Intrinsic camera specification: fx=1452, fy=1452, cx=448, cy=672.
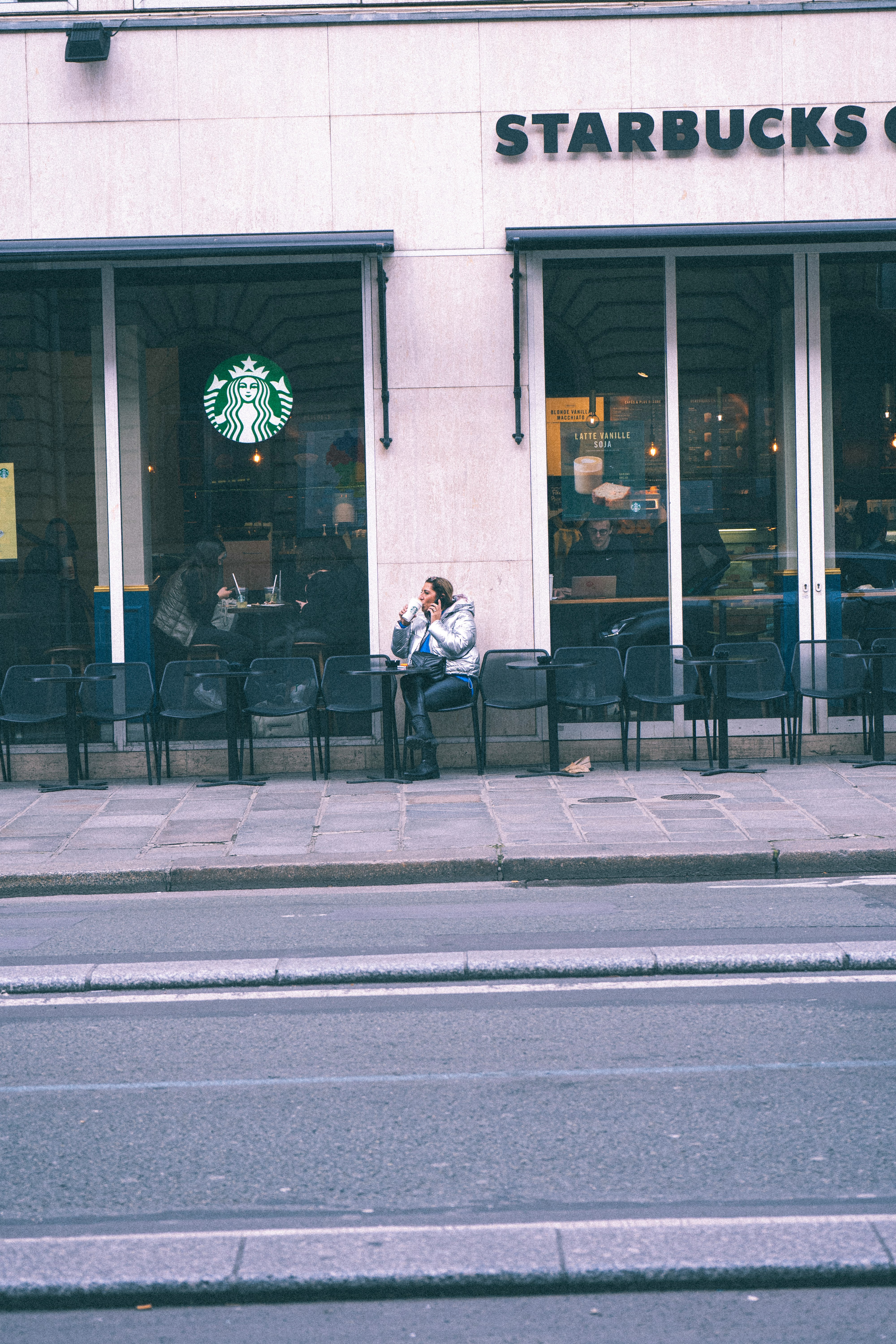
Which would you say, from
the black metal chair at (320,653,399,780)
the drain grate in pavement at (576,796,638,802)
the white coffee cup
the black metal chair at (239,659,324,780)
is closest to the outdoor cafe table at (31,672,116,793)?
the black metal chair at (239,659,324,780)

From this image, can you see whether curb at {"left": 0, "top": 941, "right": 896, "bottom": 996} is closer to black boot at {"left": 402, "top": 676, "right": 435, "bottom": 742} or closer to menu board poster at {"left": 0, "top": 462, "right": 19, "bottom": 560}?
black boot at {"left": 402, "top": 676, "right": 435, "bottom": 742}

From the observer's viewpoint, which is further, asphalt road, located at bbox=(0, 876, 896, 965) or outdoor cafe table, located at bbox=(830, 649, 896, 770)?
outdoor cafe table, located at bbox=(830, 649, 896, 770)

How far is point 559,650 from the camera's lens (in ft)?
37.7

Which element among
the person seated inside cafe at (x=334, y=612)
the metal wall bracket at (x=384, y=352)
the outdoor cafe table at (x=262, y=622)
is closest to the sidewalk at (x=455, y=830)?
the person seated inside cafe at (x=334, y=612)

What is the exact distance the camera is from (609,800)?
33.0 feet

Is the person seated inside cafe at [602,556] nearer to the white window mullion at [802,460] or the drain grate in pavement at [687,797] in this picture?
the white window mullion at [802,460]

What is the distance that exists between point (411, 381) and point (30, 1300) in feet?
30.2

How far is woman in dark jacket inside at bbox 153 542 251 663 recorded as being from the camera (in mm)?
11844

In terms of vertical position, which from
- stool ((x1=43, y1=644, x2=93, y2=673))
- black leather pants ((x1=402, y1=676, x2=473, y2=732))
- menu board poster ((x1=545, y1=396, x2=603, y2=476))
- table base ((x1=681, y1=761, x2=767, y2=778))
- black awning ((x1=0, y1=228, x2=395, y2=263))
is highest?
black awning ((x1=0, y1=228, x2=395, y2=263))

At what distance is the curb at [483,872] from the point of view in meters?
8.12

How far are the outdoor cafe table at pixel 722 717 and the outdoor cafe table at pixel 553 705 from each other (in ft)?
3.10

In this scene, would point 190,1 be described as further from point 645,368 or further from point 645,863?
point 645,863

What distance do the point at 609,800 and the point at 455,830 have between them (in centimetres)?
145

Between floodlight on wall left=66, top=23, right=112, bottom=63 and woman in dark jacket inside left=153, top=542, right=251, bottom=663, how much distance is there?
12.6ft
